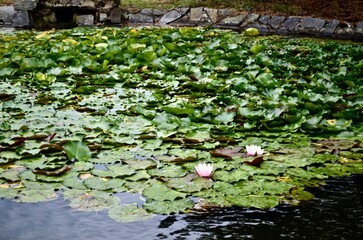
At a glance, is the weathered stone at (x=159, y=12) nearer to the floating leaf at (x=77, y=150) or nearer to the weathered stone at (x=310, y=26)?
the weathered stone at (x=310, y=26)

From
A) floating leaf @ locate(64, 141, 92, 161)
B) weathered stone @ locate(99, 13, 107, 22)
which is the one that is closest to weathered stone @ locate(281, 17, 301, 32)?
weathered stone @ locate(99, 13, 107, 22)

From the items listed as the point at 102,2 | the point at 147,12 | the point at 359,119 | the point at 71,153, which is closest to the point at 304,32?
the point at 147,12

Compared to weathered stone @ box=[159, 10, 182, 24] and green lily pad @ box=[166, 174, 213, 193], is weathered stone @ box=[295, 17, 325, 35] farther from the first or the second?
green lily pad @ box=[166, 174, 213, 193]

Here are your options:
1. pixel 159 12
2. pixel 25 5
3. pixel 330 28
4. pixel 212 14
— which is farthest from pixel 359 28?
pixel 25 5

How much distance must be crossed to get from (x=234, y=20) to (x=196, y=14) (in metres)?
1.12

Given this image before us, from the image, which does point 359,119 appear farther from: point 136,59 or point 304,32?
point 304,32

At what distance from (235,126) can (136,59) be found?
8.61 ft

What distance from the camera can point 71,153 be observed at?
243 centimetres

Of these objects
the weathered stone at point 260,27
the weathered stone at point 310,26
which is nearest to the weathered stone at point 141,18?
the weathered stone at point 260,27

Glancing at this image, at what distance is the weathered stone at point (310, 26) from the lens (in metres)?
10.9

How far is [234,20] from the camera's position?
1202 cm

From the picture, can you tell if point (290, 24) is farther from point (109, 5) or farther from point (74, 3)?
point (74, 3)

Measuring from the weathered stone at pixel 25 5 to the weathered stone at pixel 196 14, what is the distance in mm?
4000

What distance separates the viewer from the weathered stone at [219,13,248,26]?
1196 centimetres
